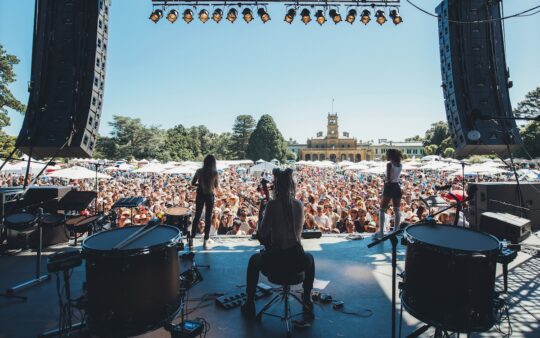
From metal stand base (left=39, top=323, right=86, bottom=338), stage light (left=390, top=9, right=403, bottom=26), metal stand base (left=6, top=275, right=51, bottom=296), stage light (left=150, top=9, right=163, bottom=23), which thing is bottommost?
metal stand base (left=39, top=323, right=86, bottom=338)

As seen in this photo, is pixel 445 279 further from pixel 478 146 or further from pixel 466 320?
pixel 478 146

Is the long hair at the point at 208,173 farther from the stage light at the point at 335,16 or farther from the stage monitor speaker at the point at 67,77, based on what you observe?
the stage light at the point at 335,16

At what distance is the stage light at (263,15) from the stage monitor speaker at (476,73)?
11.1 ft

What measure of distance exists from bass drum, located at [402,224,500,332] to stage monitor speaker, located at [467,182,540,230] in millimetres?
4545

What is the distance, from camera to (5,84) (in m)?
23.9

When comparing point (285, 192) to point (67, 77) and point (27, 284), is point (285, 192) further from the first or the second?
point (67, 77)

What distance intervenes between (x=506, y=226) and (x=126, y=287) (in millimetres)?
5457

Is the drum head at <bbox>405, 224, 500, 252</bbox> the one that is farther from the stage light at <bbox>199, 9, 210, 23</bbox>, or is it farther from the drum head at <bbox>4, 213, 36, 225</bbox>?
the stage light at <bbox>199, 9, 210, 23</bbox>

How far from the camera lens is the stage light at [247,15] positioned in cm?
659

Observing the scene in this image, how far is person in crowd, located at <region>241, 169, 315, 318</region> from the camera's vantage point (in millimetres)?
2777

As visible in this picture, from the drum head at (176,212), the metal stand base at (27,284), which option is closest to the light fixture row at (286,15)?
the drum head at (176,212)

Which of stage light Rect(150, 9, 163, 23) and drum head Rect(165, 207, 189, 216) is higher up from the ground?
stage light Rect(150, 9, 163, 23)

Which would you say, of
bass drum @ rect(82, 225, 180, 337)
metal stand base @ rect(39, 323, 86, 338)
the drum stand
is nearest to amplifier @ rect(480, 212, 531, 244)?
bass drum @ rect(82, 225, 180, 337)

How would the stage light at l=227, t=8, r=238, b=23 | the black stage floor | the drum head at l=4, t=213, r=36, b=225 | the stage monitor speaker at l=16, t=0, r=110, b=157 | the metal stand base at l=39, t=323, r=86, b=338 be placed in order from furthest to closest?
the stage light at l=227, t=8, r=238, b=23 → the stage monitor speaker at l=16, t=0, r=110, b=157 → the drum head at l=4, t=213, r=36, b=225 → the black stage floor → the metal stand base at l=39, t=323, r=86, b=338
